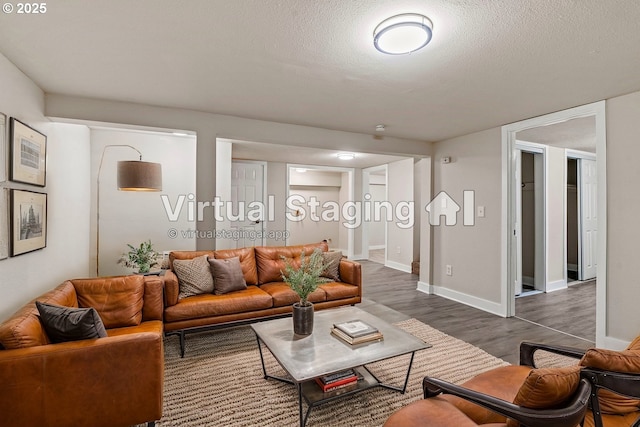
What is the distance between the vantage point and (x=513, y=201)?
386cm

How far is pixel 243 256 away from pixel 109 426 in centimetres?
207

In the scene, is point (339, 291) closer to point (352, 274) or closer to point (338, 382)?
point (352, 274)

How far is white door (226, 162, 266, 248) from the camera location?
6316 mm

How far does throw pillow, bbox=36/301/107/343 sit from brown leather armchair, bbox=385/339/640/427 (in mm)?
1656

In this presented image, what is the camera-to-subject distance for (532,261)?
534 centimetres

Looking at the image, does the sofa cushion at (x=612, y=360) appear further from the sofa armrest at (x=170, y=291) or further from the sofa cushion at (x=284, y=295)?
the sofa armrest at (x=170, y=291)

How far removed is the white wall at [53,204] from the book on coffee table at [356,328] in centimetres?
228

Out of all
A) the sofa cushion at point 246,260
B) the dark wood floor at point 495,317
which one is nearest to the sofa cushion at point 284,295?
the sofa cushion at point 246,260

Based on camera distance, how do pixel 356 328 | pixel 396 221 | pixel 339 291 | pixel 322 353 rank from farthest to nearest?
1. pixel 396 221
2. pixel 339 291
3. pixel 356 328
4. pixel 322 353

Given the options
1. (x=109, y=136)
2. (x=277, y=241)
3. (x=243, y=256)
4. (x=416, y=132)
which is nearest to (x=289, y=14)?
(x=243, y=256)

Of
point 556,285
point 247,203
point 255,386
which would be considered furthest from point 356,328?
point 247,203

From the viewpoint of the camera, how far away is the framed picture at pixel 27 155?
2.20m

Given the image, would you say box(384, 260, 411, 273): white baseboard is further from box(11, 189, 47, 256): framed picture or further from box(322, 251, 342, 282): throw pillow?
box(11, 189, 47, 256): framed picture

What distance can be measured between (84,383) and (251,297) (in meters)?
1.55
